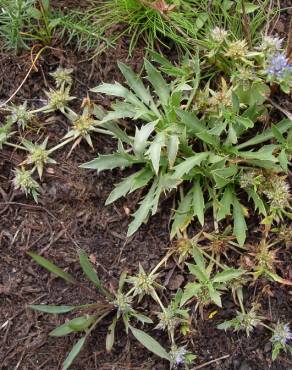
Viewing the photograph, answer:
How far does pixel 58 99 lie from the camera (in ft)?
9.18

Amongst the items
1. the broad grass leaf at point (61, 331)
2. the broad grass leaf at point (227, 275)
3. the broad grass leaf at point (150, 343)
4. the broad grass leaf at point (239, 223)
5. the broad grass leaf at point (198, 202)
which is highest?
the broad grass leaf at point (198, 202)

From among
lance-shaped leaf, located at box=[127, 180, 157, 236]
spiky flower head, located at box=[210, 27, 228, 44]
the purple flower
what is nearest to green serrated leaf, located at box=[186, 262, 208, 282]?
lance-shaped leaf, located at box=[127, 180, 157, 236]

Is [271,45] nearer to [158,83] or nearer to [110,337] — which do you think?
[158,83]

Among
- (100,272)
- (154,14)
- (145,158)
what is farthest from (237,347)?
(154,14)

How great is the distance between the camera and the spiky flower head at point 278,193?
2621 millimetres

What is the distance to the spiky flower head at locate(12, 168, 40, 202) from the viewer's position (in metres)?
2.73

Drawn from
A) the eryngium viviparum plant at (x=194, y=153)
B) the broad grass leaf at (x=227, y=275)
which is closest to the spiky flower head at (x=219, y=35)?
the eryngium viviparum plant at (x=194, y=153)

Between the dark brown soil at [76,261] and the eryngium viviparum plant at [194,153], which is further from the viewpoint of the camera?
the dark brown soil at [76,261]

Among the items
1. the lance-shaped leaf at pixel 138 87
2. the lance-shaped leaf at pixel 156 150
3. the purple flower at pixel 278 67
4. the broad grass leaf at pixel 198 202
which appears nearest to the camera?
the purple flower at pixel 278 67

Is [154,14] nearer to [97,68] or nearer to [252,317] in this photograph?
→ [97,68]

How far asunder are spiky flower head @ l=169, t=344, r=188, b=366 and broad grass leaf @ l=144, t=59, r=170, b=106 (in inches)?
42.5

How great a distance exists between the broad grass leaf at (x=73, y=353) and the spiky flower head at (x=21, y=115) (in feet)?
3.33

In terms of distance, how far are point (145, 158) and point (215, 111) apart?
0.38 metres

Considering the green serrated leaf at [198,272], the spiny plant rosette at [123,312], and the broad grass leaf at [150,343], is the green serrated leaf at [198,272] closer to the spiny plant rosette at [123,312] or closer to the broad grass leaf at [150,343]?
the spiny plant rosette at [123,312]
